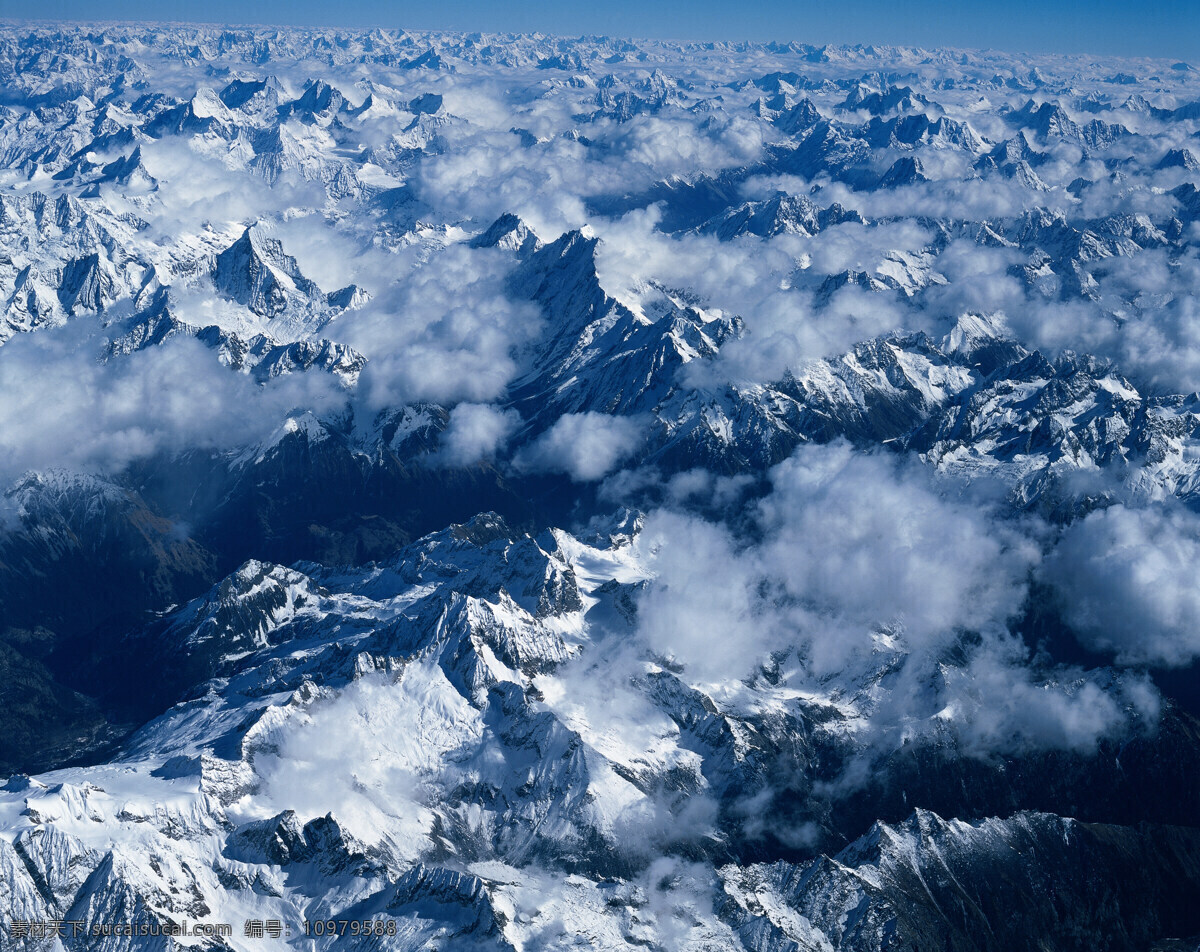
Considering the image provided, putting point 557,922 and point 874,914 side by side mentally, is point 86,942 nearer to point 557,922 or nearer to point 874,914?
point 557,922

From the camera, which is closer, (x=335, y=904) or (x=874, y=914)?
(x=335, y=904)

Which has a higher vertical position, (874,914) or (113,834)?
(113,834)

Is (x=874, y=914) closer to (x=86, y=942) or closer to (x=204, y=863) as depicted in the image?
(x=204, y=863)

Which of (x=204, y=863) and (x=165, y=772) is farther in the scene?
(x=165, y=772)

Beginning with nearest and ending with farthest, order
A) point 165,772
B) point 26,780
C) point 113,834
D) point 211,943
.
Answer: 1. point 211,943
2. point 113,834
3. point 26,780
4. point 165,772

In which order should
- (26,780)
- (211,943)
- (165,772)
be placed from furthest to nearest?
(165,772), (26,780), (211,943)

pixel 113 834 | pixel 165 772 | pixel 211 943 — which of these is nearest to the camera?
pixel 211 943

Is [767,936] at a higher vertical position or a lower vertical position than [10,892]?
lower

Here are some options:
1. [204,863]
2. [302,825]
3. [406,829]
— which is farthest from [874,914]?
[204,863]

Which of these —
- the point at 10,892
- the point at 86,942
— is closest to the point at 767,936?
the point at 86,942
